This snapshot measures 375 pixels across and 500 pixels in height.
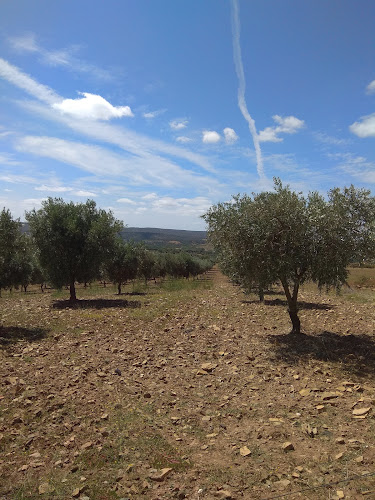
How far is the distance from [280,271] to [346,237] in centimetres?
232

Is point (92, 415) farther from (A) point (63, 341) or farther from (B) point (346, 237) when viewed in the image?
(B) point (346, 237)

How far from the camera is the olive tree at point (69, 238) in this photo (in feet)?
71.3

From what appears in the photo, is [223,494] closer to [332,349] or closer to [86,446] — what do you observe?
[86,446]

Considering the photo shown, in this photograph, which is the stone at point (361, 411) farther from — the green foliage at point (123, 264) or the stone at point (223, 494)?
the green foliage at point (123, 264)

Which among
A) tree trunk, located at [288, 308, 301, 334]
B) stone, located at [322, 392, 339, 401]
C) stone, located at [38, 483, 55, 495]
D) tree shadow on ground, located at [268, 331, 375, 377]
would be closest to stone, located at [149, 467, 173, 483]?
stone, located at [38, 483, 55, 495]

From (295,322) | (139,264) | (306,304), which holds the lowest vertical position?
(306,304)

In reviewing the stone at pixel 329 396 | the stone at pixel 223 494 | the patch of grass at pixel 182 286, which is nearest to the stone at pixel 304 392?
the stone at pixel 329 396

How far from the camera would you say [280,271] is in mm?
11414

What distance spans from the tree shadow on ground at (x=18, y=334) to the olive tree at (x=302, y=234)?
8.29 metres

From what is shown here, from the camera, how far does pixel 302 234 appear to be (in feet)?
36.3

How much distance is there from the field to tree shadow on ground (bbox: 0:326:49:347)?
70 mm

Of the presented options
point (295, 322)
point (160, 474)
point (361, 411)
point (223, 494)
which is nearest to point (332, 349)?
point (295, 322)

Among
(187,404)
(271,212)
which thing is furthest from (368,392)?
(271,212)

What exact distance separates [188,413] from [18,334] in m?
9.04
